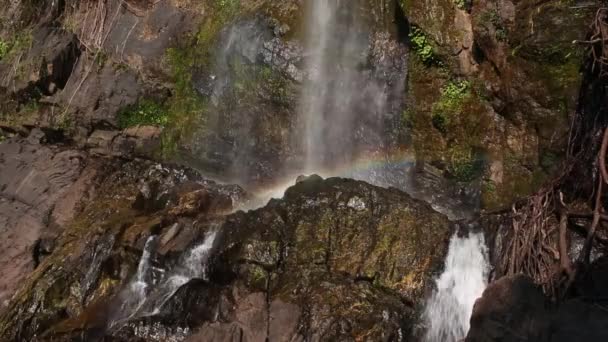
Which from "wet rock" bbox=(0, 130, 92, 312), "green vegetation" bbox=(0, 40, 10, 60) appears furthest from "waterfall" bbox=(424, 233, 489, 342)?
"green vegetation" bbox=(0, 40, 10, 60)

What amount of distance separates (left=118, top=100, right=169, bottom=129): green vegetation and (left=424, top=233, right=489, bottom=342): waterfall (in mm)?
6639

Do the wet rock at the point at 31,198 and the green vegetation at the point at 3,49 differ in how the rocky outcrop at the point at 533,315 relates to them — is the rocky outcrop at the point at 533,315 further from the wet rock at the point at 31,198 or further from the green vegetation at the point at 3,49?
the green vegetation at the point at 3,49

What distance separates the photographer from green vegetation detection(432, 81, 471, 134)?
9516 millimetres

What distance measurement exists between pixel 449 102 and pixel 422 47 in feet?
3.27

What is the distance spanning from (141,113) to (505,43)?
6.80 m

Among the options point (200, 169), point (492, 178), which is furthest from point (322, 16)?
point (492, 178)

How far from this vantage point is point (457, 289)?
703cm

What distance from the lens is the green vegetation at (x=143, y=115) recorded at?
11.6 meters

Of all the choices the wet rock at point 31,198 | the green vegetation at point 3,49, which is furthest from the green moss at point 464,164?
the green vegetation at point 3,49

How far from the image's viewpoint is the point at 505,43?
29.2 ft

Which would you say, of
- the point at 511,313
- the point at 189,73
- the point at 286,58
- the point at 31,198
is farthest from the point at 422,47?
the point at 31,198

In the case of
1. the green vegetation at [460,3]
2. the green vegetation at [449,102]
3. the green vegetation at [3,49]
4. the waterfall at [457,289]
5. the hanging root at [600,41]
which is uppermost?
the green vegetation at [460,3]

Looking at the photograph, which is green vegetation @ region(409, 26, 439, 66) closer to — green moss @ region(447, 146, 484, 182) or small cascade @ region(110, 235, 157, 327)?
green moss @ region(447, 146, 484, 182)

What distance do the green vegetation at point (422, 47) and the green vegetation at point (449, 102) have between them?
1.67 feet
